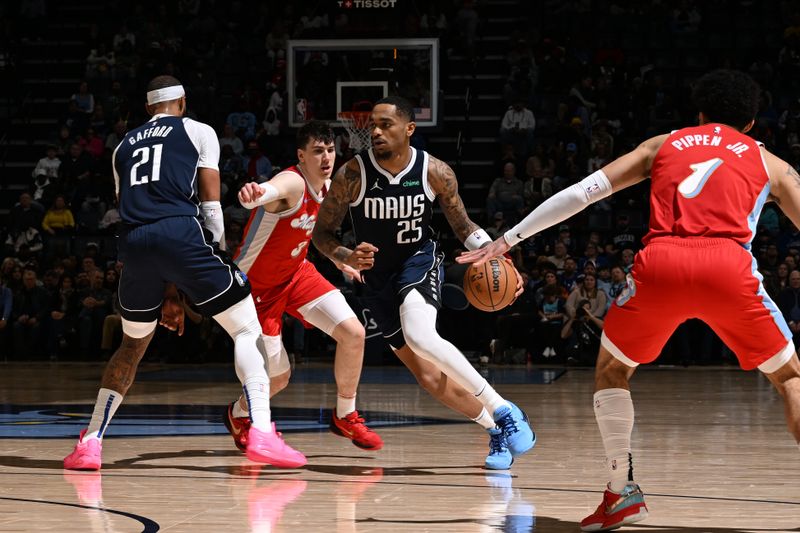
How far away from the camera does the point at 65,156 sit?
17.1m

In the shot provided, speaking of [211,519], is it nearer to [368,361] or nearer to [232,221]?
[368,361]

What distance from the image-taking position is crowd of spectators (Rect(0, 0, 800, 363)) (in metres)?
13.5

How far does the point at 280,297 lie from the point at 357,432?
854mm

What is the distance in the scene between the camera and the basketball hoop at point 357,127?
45.6 feet

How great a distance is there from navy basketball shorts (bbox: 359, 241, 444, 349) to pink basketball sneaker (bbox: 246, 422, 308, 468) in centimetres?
85

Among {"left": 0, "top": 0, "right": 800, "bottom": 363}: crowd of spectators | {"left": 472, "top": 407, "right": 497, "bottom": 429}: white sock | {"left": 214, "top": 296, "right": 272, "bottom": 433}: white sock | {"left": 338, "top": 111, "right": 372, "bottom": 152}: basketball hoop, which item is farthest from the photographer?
{"left": 338, "top": 111, "right": 372, "bottom": 152}: basketball hoop

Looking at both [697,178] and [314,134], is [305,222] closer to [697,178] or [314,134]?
[314,134]

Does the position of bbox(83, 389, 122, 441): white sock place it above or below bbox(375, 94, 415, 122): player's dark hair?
below

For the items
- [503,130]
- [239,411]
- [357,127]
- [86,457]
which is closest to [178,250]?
[86,457]

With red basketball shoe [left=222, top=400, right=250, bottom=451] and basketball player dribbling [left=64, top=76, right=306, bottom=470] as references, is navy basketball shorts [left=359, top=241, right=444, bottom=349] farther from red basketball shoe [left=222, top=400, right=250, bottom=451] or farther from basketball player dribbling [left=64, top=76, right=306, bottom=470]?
red basketball shoe [left=222, top=400, right=250, bottom=451]

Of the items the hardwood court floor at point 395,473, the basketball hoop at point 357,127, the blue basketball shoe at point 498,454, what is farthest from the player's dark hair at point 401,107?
the basketball hoop at point 357,127

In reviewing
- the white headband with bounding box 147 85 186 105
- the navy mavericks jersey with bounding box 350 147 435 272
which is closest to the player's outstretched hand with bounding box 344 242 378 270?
the navy mavericks jersey with bounding box 350 147 435 272

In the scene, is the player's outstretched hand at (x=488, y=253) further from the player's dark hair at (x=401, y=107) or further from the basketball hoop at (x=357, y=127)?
the basketball hoop at (x=357, y=127)

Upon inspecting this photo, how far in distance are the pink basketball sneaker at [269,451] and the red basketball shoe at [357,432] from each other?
2.64 feet
